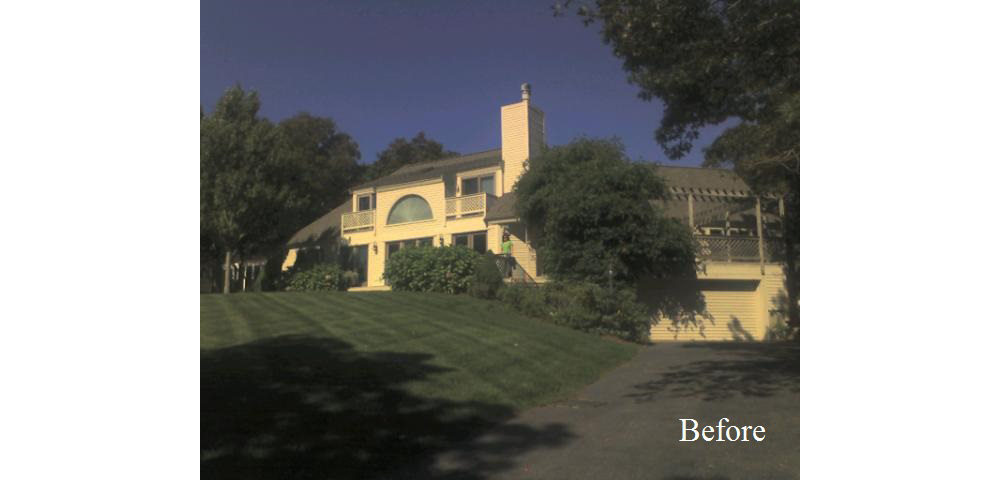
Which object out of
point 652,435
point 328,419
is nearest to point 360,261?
point 328,419

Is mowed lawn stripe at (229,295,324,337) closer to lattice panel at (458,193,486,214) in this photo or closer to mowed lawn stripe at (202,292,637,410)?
mowed lawn stripe at (202,292,637,410)

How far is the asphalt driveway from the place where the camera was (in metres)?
3.62

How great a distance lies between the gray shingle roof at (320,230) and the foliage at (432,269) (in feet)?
2.60

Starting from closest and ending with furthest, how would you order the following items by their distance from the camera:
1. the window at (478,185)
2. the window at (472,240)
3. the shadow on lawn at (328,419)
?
the shadow on lawn at (328,419) < the window at (478,185) < the window at (472,240)

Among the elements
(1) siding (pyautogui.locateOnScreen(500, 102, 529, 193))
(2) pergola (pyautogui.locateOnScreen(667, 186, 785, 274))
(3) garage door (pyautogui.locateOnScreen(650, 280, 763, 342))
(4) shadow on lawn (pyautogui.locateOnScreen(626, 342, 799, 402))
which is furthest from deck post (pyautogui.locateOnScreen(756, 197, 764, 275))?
(1) siding (pyautogui.locateOnScreen(500, 102, 529, 193))

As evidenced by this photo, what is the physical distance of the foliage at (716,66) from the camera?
5.46 meters

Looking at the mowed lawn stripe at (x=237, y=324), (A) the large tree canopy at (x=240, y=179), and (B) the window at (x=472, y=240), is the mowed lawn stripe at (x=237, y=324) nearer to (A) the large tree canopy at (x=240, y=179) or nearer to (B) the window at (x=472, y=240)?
(A) the large tree canopy at (x=240, y=179)

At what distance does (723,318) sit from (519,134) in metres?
6.56

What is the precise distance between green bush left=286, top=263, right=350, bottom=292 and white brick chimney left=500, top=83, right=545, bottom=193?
2.15 metres

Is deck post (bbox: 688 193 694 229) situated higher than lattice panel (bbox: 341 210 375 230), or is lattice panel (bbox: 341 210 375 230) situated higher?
deck post (bbox: 688 193 694 229)

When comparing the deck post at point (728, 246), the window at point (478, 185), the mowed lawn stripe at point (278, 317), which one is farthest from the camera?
the deck post at point (728, 246)

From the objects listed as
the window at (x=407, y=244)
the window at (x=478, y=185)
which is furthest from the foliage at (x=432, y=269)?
Result: the window at (x=478, y=185)
